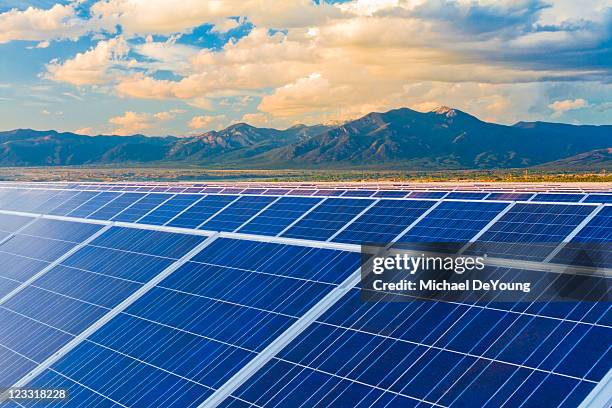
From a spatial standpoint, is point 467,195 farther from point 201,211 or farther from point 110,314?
point 110,314

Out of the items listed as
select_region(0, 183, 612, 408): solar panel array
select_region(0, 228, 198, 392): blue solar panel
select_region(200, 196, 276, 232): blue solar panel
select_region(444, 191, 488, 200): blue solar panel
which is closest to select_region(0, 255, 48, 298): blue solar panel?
select_region(0, 183, 612, 408): solar panel array

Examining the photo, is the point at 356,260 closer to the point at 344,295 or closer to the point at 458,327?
the point at 344,295

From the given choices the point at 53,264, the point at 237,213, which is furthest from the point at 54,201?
the point at 237,213

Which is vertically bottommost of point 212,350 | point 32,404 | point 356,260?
point 32,404

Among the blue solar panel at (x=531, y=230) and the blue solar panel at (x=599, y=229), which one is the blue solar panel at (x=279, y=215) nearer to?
the blue solar panel at (x=531, y=230)

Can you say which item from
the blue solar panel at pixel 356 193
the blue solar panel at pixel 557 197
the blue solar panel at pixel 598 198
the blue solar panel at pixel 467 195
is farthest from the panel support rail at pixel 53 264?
the blue solar panel at pixel 598 198

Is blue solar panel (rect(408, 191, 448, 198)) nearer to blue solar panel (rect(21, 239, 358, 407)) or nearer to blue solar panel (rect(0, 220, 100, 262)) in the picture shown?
blue solar panel (rect(21, 239, 358, 407))

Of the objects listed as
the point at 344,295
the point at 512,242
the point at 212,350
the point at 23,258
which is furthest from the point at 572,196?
the point at 23,258
